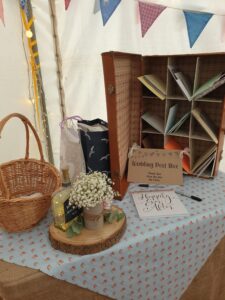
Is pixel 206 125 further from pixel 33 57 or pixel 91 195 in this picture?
pixel 33 57

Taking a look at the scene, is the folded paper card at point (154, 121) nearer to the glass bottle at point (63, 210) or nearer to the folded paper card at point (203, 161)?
the folded paper card at point (203, 161)

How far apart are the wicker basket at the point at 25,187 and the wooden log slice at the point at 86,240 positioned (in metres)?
0.08

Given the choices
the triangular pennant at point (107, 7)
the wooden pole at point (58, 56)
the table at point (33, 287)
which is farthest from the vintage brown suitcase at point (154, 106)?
the wooden pole at point (58, 56)

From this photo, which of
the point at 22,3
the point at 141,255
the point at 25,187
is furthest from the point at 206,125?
the point at 22,3

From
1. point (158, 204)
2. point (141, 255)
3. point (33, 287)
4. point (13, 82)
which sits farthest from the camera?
point (13, 82)

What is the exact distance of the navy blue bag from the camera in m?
0.91

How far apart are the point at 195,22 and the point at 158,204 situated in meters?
1.34

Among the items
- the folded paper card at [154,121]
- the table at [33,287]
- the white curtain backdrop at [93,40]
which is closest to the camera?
the table at [33,287]

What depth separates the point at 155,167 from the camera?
3.41ft

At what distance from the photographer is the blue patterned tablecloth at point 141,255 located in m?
0.67

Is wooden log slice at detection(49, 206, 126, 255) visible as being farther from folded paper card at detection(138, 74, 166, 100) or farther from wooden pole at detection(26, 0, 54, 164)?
wooden pole at detection(26, 0, 54, 164)

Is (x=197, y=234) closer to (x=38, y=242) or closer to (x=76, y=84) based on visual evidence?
(x=38, y=242)

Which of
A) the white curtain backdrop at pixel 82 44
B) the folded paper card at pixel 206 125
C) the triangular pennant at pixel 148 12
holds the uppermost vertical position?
the triangular pennant at pixel 148 12

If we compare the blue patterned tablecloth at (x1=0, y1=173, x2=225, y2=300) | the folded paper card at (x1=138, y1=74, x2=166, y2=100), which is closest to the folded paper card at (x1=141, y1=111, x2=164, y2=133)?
the folded paper card at (x1=138, y1=74, x2=166, y2=100)
